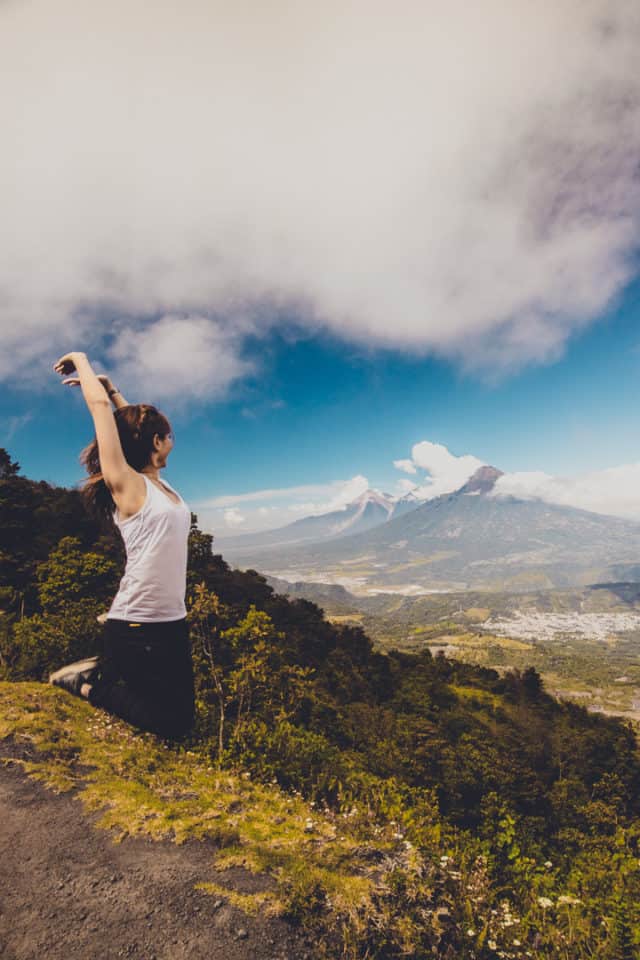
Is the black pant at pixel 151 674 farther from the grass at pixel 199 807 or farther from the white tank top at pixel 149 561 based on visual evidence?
the grass at pixel 199 807

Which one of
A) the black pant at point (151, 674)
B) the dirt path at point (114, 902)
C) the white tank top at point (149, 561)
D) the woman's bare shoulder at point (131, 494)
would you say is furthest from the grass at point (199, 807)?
the woman's bare shoulder at point (131, 494)

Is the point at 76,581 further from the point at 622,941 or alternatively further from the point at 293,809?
the point at 622,941

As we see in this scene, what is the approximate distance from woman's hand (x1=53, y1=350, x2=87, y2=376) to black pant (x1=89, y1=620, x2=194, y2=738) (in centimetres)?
164

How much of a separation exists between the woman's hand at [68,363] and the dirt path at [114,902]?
3.84 metres

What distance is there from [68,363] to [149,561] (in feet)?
4.69

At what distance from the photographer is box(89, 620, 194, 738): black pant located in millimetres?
2588

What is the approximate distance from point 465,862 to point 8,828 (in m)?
5.02

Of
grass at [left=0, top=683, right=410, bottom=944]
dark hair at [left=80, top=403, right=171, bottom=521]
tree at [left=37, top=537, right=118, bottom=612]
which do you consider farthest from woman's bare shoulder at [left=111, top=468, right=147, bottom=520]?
tree at [left=37, top=537, right=118, bottom=612]

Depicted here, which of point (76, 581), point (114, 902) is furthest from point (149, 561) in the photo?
point (76, 581)

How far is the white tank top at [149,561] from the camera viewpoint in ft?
8.38

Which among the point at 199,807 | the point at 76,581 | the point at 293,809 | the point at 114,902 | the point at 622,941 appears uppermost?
the point at 76,581

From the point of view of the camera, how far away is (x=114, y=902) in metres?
→ 3.48

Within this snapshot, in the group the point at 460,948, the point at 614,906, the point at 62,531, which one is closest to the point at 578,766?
the point at 614,906

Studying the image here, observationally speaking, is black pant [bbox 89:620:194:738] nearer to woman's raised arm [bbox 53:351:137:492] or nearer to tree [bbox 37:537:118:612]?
woman's raised arm [bbox 53:351:137:492]
